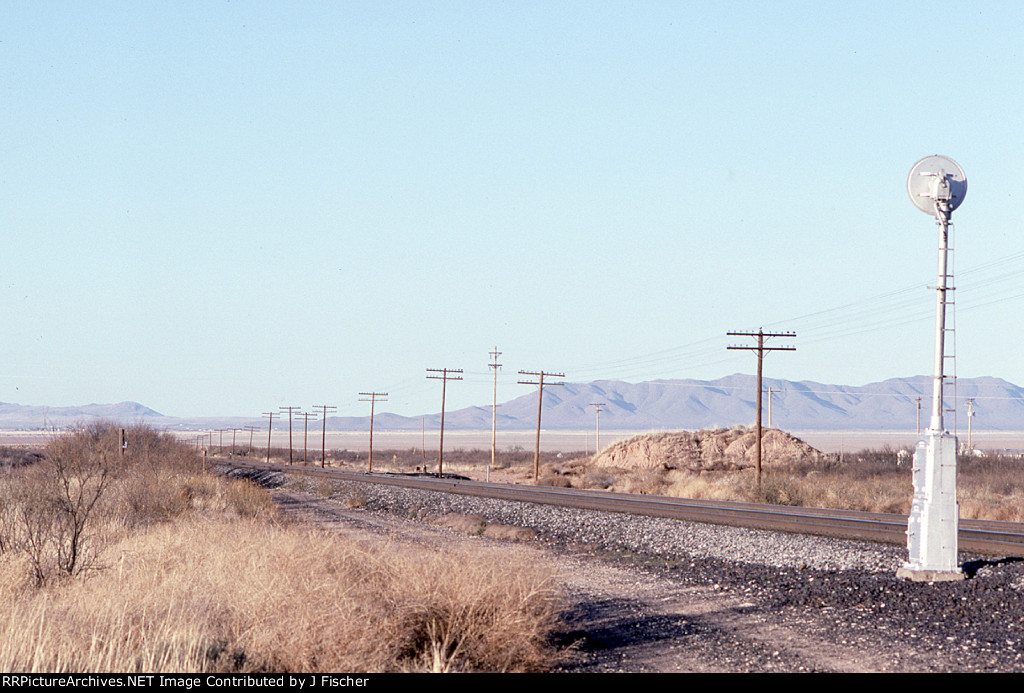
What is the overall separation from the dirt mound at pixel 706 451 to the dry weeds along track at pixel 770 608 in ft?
156

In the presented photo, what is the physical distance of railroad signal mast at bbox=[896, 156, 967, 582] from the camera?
13.3m

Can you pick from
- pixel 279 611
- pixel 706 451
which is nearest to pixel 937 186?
pixel 279 611

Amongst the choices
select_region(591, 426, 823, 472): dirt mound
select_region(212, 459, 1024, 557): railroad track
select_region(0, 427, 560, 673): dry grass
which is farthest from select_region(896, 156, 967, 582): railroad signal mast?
select_region(591, 426, 823, 472): dirt mound

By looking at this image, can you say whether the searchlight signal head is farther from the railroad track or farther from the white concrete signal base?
the railroad track

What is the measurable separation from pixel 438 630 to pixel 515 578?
1.10 meters

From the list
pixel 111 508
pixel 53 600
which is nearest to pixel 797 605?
pixel 53 600

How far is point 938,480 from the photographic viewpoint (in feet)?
44.3

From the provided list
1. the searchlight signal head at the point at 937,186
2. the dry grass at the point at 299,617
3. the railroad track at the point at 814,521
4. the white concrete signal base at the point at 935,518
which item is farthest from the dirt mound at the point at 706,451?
the dry grass at the point at 299,617

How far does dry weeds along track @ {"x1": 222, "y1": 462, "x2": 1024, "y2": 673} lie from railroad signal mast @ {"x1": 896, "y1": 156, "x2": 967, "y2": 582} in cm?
46

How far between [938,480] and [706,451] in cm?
5797

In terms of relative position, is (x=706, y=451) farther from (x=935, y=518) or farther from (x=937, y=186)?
(x=935, y=518)

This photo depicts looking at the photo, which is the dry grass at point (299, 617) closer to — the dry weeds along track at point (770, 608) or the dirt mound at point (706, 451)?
the dry weeds along track at point (770, 608)

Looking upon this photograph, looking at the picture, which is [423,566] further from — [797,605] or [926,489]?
[926,489]
